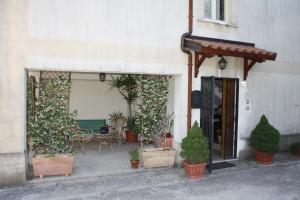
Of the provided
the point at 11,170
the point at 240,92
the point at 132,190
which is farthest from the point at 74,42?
the point at 240,92

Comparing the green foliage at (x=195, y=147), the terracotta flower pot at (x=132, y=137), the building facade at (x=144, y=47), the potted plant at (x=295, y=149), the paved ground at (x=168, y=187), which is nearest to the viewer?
the paved ground at (x=168, y=187)

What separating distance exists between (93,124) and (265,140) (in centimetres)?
753

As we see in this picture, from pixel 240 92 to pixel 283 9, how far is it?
3627 millimetres

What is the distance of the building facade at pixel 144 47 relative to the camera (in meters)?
7.20

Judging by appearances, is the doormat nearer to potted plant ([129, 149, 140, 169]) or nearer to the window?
potted plant ([129, 149, 140, 169])

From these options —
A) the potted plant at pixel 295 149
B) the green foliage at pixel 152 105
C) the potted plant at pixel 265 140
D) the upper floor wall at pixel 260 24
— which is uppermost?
the upper floor wall at pixel 260 24

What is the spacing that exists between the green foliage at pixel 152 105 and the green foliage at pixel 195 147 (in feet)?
4.29

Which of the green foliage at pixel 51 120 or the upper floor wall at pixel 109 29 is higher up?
the upper floor wall at pixel 109 29

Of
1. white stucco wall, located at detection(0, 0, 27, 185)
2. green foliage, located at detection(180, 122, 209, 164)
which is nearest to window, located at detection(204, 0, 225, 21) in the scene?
green foliage, located at detection(180, 122, 209, 164)

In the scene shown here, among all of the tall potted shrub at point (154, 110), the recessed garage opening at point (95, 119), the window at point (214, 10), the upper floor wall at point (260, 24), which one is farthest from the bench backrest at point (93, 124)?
the window at point (214, 10)

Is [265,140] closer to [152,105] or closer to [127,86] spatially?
[152,105]

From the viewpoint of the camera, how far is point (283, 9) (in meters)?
11.1

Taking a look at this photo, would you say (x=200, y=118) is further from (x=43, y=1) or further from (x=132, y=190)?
(x=43, y=1)

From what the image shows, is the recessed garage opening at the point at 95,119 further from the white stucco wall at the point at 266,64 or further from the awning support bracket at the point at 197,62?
the white stucco wall at the point at 266,64
